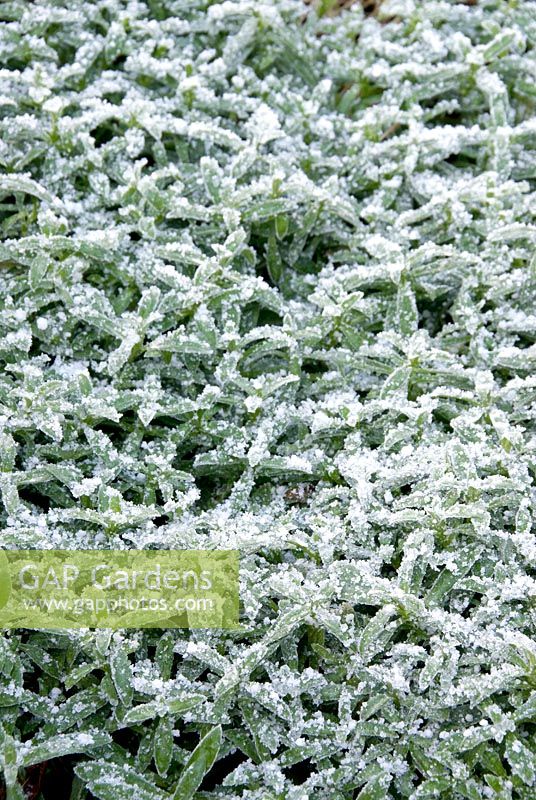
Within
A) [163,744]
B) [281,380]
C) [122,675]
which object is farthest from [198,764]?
[281,380]

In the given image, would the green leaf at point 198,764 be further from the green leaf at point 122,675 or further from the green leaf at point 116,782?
the green leaf at point 122,675

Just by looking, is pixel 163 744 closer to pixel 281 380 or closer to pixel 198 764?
pixel 198 764

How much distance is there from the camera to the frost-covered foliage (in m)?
1.64

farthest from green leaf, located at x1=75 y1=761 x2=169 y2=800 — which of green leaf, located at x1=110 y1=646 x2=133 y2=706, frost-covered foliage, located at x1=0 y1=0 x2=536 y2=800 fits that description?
green leaf, located at x1=110 y1=646 x2=133 y2=706

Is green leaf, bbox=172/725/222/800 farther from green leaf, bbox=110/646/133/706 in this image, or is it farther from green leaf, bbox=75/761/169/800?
green leaf, bbox=110/646/133/706

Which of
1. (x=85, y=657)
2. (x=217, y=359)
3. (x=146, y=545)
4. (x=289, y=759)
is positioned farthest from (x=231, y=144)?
(x=289, y=759)

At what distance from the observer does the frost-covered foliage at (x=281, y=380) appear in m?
1.64

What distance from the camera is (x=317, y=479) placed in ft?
6.64

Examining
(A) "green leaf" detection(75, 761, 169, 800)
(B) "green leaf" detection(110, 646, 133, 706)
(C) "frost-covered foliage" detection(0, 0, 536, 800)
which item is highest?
(C) "frost-covered foliage" detection(0, 0, 536, 800)

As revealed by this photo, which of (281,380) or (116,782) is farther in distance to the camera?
(281,380)

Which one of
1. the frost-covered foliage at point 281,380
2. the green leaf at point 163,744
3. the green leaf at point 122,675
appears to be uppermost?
the frost-covered foliage at point 281,380

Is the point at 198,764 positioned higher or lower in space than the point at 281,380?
lower

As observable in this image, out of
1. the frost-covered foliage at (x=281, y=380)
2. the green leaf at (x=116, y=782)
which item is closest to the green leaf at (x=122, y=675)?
the frost-covered foliage at (x=281, y=380)

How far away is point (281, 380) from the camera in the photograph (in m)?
2.01
